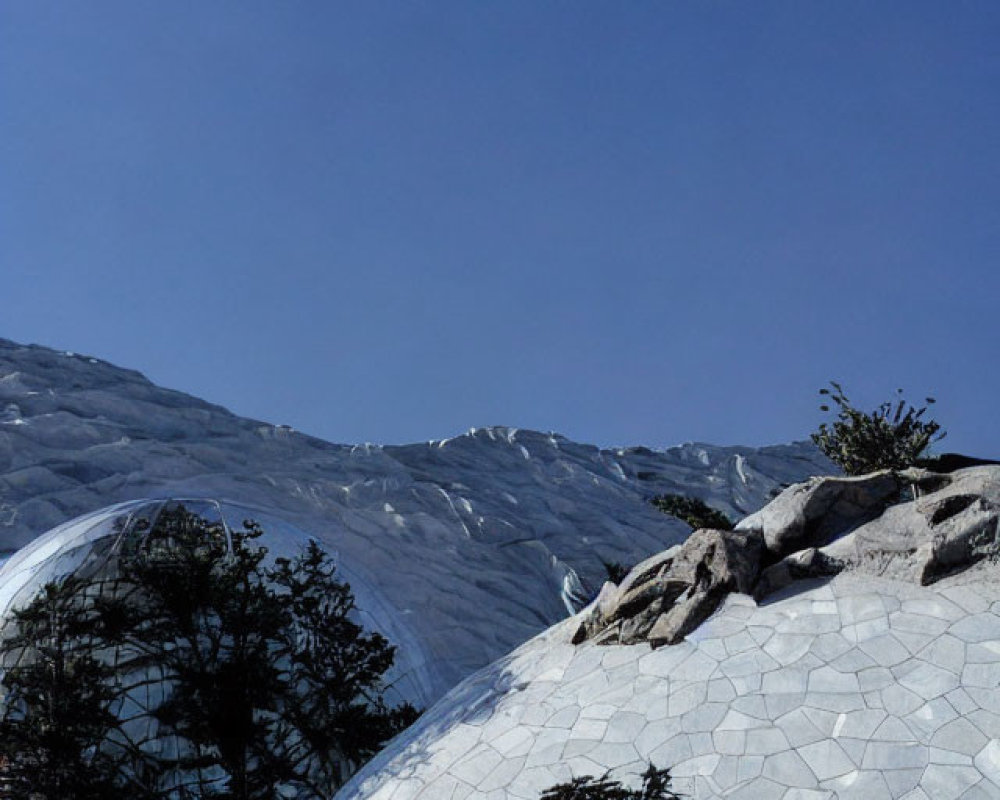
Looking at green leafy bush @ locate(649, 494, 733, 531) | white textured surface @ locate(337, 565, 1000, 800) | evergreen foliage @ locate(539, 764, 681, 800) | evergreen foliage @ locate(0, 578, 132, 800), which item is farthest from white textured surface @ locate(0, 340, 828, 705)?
evergreen foliage @ locate(539, 764, 681, 800)

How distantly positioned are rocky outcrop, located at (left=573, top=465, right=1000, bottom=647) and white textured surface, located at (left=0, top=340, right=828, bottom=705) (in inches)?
326

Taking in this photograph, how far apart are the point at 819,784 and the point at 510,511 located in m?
20.0

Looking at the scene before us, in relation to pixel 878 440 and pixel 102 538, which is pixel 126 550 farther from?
pixel 878 440

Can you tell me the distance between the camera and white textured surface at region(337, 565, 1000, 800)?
7504 mm

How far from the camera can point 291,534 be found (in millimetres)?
10953

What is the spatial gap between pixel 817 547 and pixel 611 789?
361cm

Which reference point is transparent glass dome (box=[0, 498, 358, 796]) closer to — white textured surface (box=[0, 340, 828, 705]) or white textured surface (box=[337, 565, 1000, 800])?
white textured surface (box=[337, 565, 1000, 800])

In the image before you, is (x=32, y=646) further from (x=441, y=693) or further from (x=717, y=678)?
(x=717, y=678)

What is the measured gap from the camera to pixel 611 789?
773 centimetres

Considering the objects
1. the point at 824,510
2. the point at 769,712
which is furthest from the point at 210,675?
the point at 824,510

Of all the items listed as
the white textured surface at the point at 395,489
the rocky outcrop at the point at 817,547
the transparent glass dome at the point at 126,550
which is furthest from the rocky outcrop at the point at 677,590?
the white textured surface at the point at 395,489

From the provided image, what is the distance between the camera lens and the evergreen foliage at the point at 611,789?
752cm

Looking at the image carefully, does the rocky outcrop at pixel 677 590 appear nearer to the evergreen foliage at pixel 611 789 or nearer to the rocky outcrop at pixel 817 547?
the rocky outcrop at pixel 817 547

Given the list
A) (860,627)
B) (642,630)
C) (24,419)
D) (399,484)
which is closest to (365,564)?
(399,484)
